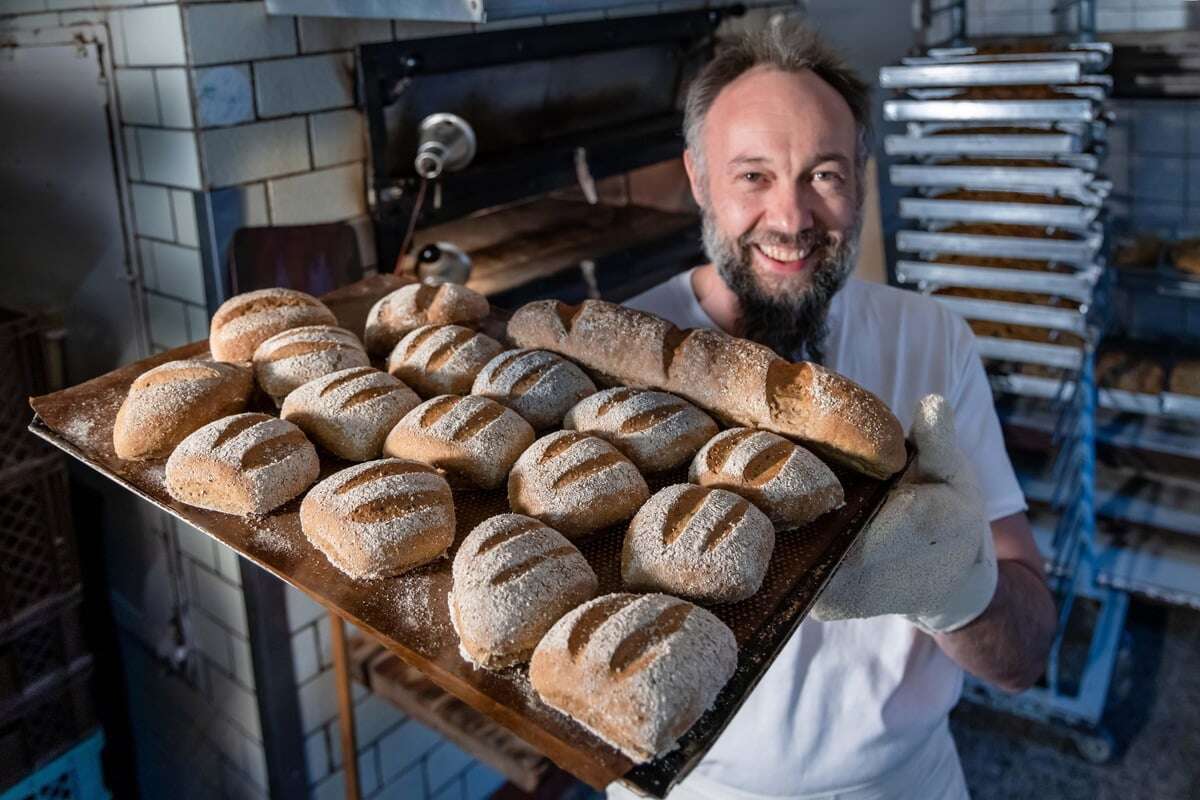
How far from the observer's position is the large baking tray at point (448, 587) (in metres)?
0.83

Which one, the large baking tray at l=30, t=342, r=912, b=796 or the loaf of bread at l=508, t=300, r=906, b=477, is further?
the loaf of bread at l=508, t=300, r=906, b=477

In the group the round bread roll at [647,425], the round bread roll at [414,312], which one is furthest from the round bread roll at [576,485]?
the round bread roll at [414,312]

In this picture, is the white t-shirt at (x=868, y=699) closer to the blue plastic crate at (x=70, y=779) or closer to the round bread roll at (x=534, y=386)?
the round bread roll at (x=534, y=386)

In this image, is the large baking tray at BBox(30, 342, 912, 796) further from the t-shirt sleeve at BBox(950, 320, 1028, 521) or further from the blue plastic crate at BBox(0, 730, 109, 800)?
the blue plastic crate at BBox(0, 730, 109, 800)

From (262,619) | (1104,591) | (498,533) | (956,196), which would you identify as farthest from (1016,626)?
(1104,591)

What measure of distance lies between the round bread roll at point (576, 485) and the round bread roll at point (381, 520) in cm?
9

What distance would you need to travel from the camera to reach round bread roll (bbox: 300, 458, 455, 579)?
1.04 m

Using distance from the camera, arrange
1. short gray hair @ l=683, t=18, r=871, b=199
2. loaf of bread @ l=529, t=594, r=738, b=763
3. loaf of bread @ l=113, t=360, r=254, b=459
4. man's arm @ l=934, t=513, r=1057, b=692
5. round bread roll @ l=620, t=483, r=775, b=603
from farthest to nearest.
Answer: short gray hair @ l=683, t=18, r=871, b=199 → man's arm @ l=934, t=513, r=1057, b=692 → loaf of bread @ l=113, t=360, r=254, b=459 → round bread roll @ l=620, t=483, r=775, b=603 → loaf of bread @ l=529, t=594, r=738, b=763

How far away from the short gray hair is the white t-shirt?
38 centimetres

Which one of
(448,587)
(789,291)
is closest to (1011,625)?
(789,291)

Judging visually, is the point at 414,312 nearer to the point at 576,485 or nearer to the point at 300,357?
the point at 300,357

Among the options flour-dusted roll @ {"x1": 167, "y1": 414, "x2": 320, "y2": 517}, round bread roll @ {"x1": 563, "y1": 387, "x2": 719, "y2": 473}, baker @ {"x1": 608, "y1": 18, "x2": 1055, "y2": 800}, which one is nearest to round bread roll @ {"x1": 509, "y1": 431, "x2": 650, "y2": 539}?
round bread roll @ {"x1": 563, "y1": 387, "x2": 719, "y2": 473}

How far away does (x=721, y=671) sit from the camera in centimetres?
87

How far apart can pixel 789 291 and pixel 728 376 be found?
1.59ft
